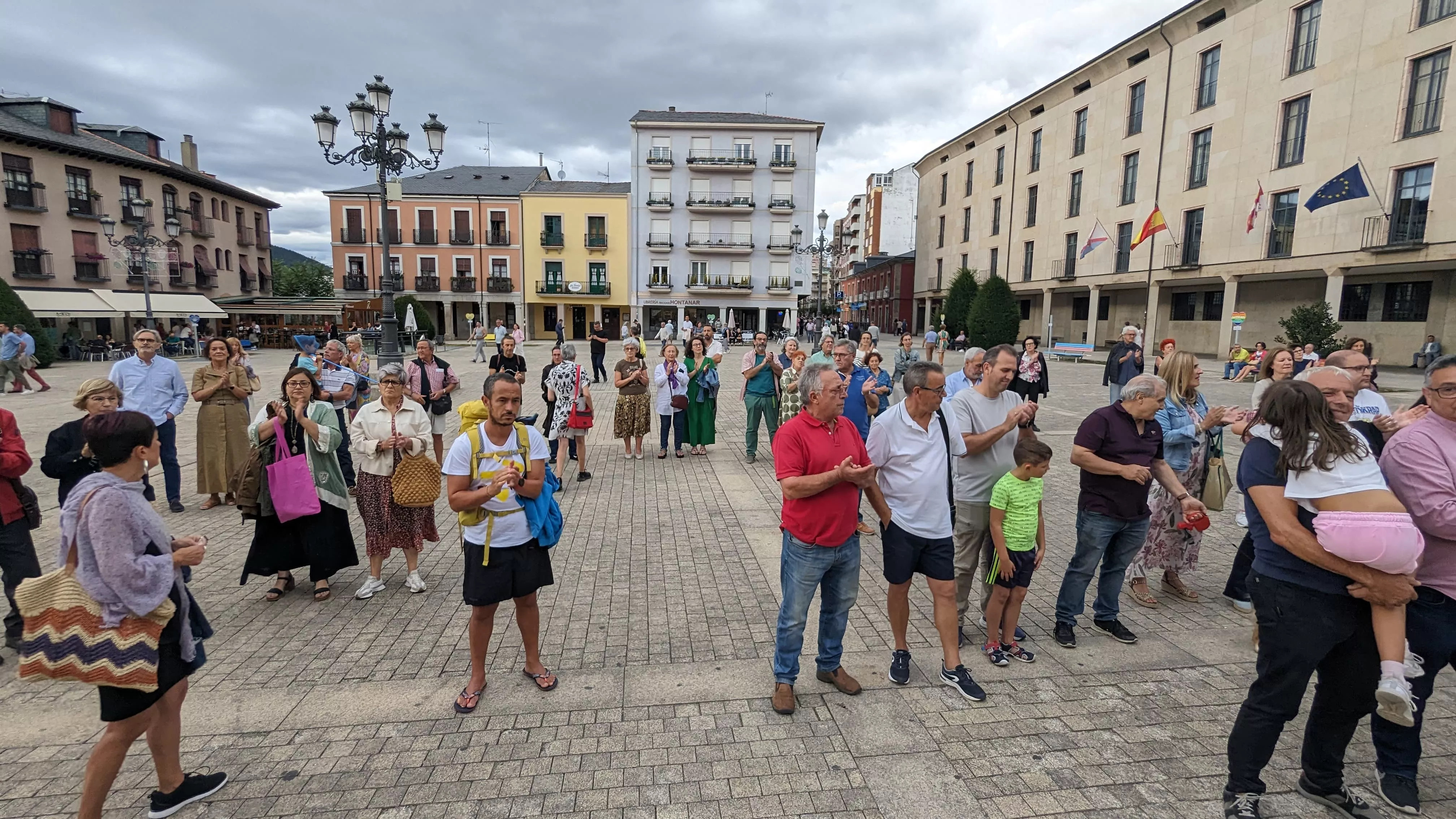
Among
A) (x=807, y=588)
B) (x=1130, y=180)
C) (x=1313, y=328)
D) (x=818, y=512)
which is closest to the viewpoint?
(x=818, y=512)

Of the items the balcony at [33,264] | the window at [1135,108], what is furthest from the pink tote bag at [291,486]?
the window at [1135,108]

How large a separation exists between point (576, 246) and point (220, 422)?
4356 cm

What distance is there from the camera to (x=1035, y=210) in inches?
1604

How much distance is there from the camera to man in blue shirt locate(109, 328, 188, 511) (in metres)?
6.47

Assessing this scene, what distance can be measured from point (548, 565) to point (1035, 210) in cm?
4387

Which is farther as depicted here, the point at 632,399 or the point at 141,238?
the point at 141,238

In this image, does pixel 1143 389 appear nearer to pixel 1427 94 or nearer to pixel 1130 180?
pixel 1427 94

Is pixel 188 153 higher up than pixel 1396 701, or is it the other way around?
pixel 188 153

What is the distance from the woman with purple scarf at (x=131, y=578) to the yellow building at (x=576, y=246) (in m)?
47.0

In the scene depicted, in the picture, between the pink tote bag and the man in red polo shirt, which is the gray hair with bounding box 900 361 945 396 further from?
the pink tote bag

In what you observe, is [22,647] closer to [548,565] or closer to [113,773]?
[113,773]

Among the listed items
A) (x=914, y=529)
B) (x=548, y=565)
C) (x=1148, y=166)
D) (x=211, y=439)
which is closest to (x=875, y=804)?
(x=914, y=529)

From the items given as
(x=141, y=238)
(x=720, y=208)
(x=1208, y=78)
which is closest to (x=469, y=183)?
(x=720, y=208)

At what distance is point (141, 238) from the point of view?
79.6ft
